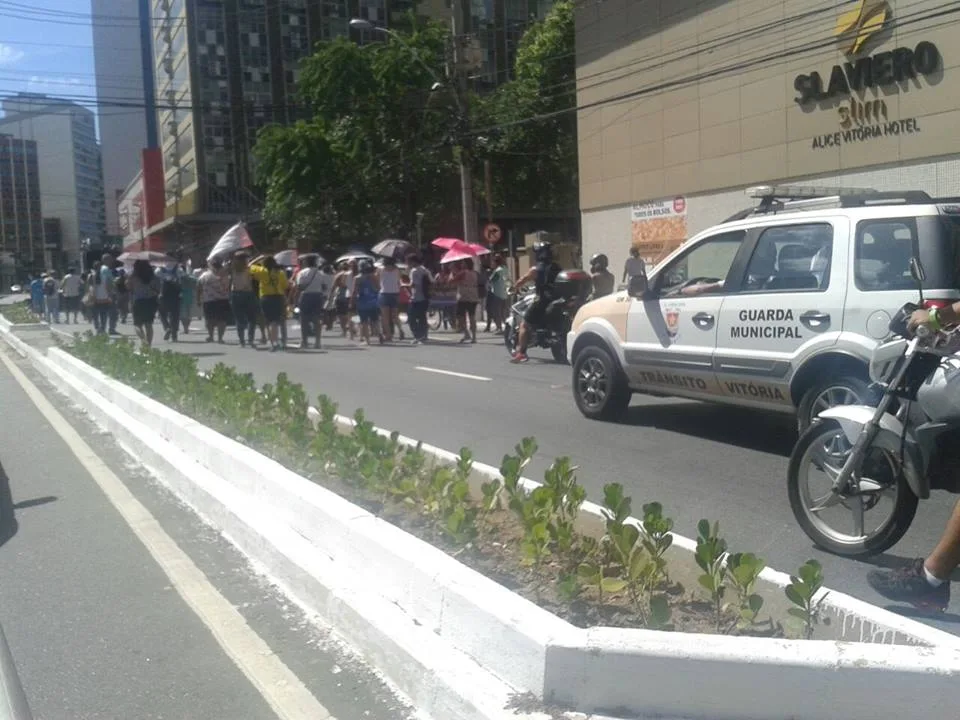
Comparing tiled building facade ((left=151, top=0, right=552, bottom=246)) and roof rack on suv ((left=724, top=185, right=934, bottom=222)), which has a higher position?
tiled building facade ((left=151, top=0, right=552, bottom=246))

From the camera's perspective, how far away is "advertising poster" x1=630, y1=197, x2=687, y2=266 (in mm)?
25734

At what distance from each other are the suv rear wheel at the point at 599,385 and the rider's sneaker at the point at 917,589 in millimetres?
5019

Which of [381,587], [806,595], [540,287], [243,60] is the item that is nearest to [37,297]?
[540,287]

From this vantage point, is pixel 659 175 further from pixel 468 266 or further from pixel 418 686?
pixel 418 686

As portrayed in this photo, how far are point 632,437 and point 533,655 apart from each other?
601 cm

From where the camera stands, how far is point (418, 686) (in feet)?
12.4

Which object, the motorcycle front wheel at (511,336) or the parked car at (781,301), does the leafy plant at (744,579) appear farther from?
the motorcycle front wheel at (511,336)

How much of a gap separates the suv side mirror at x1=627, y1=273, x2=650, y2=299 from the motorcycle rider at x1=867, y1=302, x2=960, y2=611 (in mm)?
4166

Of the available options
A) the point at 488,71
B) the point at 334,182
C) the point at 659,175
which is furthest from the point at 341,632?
the point at 488,71

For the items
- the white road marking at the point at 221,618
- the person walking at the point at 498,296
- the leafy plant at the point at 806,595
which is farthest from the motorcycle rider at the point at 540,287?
the leafy plant at the point at 806,595

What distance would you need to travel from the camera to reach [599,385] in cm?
995

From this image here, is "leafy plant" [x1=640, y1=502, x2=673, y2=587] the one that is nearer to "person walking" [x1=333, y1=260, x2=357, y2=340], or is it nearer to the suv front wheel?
the suv front wheel

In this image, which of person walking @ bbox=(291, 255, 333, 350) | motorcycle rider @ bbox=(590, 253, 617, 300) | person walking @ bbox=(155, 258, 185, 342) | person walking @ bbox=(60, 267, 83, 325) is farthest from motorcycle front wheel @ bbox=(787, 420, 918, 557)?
person walking @ bbox=(60, 267, 83, 325)

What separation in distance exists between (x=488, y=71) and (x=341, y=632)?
61016 mm
